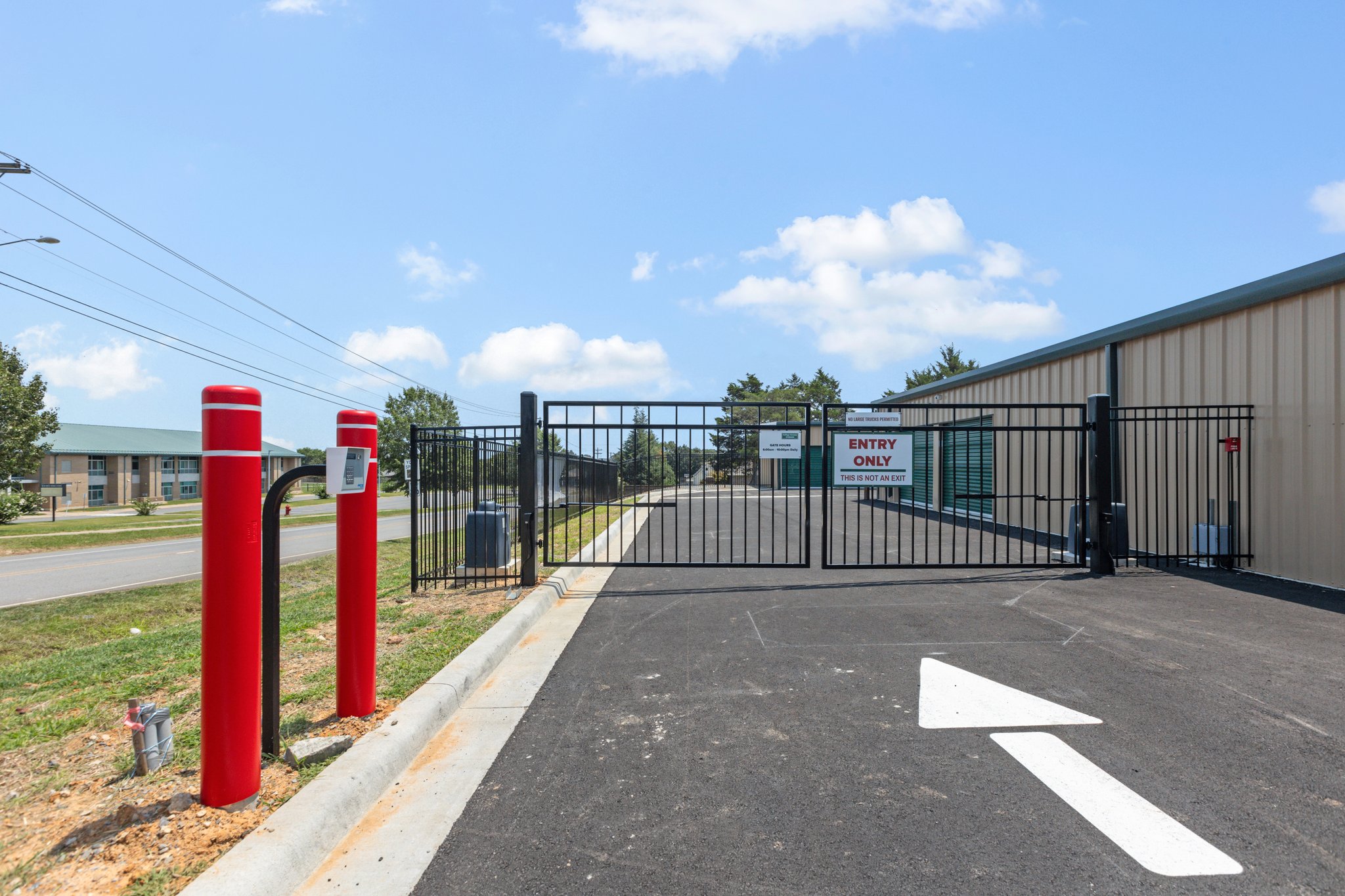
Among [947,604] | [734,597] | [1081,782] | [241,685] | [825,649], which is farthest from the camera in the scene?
[734,597]

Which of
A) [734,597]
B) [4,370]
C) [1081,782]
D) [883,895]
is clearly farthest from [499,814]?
[4,370]

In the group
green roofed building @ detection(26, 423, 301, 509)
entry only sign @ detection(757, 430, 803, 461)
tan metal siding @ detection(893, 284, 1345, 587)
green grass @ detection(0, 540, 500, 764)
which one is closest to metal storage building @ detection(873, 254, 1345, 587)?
tan metal siding @ detection(893, 284, 1345, 587)

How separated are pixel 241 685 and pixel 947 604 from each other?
722 cm

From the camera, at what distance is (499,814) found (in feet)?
10.9

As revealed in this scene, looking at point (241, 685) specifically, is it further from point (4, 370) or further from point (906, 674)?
point (4, 370)

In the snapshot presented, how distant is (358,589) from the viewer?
13.8 feet

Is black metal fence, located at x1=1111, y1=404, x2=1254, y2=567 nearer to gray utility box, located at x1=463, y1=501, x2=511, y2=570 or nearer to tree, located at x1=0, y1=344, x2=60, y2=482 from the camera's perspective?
gray utility box, located at x1=463, y1=501, x2=511, y2=570

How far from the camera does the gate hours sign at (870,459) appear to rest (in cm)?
994

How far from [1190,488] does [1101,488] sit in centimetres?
331

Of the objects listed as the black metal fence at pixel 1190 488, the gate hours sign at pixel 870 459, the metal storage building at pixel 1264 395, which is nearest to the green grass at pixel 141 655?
the gate hours sign at pixel 870 459

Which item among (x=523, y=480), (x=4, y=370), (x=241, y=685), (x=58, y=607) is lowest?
(x=58, y=607)

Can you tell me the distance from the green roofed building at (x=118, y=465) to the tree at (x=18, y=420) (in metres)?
23.3

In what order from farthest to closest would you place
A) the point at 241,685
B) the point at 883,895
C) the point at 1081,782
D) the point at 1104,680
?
the point at 1104,680 → the point at 1081,782 → the point at 241,685 → the point at 883,895

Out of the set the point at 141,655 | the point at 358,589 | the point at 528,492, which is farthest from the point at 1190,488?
the point at 141,655
